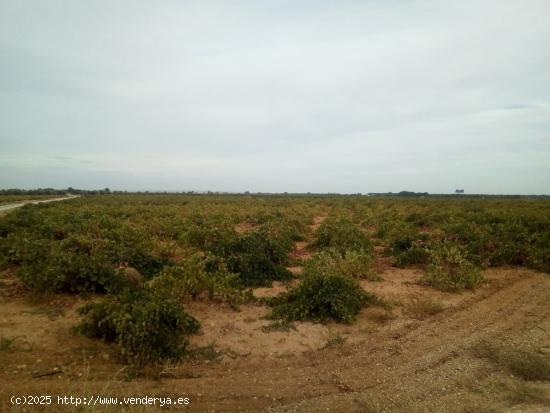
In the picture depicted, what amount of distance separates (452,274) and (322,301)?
415 centimetres

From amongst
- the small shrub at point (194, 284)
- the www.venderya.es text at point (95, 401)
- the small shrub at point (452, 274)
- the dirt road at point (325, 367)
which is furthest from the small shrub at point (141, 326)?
the small shrub at point (452, 274)

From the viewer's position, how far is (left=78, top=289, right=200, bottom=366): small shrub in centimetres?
450

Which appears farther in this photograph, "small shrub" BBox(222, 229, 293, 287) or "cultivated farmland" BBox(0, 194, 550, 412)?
"small shrub" BBox(222, 229, 293, 287)

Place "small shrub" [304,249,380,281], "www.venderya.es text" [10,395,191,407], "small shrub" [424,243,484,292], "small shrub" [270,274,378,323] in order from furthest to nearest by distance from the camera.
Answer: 1. "small shrub" [304,249,380,281]
2. "small shrub" [424,243,484,292]
3. "small shrub" [270,274,378,323]
4. "www.venderya.es text" [10,395,191,407]

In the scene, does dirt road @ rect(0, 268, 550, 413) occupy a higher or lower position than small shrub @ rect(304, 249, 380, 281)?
lower

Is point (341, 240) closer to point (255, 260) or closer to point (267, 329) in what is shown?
point (255, 260)

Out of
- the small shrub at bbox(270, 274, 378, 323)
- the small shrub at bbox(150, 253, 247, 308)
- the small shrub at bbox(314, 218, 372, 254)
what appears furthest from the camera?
the small shrub at bbox(314, 218, 372, 254)

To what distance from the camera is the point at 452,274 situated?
28.2ft

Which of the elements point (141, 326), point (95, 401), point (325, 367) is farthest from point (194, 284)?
point (95, 401)

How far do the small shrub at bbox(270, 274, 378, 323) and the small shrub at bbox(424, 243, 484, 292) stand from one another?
222 centimetres

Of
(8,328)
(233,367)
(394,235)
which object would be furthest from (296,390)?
(394,235)

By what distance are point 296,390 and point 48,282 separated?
514 cm

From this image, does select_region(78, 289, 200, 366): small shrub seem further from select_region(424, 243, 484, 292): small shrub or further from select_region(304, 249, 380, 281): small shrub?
select_region(424, 243, 484, 292): small shrub

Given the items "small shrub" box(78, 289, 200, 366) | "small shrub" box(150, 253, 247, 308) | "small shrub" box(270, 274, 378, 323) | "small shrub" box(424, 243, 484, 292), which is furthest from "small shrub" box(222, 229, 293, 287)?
"small shrub" box(424, 243, 484, 292)
